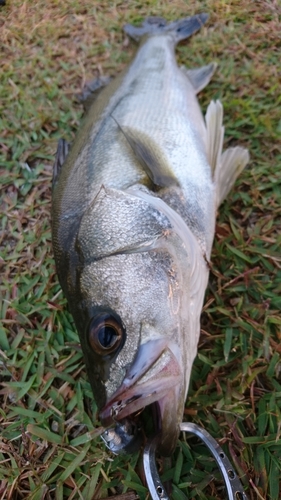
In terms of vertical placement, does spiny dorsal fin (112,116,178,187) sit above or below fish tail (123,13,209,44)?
below

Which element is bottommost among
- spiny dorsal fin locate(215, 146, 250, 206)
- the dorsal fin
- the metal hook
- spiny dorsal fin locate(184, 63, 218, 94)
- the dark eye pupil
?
the metal hook

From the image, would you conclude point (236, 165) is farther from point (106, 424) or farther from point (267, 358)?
point (106, 424)

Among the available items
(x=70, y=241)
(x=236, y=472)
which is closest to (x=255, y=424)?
(x=236, y=472)

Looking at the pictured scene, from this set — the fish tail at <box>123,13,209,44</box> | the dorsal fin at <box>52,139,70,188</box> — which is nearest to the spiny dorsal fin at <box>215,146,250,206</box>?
the dorsal fin at <box>52,139,70,188</box>

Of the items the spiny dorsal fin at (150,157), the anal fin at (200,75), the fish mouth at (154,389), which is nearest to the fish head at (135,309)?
the fish mouth at (154,389)

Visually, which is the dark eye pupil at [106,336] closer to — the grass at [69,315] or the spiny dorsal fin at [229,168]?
the grass at [69,315]

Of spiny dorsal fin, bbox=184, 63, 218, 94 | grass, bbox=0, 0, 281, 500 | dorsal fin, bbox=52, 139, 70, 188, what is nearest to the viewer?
grass, bbox=0, 0, 281, 500

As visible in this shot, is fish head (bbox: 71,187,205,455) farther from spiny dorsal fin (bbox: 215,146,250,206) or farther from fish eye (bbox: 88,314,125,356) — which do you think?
spiny dorsal fin (bbox: 215,146,250,206)
